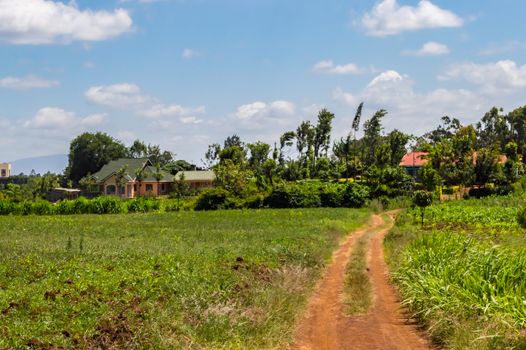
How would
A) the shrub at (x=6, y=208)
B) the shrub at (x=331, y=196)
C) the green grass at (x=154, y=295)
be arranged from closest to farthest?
the green grass at (x=154, y=295) → the shrub at (x=6, y=208) → the shrub at (x=331, y=196)

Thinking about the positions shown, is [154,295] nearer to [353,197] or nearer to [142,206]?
[142,206]

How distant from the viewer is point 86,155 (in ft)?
388

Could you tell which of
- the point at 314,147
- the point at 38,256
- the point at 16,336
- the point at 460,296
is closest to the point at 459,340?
the point at 460,296

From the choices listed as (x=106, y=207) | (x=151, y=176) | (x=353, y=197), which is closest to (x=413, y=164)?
(x=353, y=197)

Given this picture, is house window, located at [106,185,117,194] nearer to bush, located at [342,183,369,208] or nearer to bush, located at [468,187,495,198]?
bush, located at [342,183,369,208]

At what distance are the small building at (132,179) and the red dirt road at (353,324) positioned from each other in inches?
2858

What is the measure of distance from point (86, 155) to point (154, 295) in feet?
358

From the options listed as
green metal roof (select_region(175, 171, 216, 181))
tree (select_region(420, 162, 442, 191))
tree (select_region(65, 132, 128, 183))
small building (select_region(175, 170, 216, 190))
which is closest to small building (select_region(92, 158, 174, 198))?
green metal roof (select_region(175, 171, 216, 181))

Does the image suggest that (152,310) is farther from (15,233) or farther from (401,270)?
(15,233)

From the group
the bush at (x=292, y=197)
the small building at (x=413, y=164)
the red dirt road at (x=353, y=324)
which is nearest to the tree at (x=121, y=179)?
the bush at (x=292, y=197)

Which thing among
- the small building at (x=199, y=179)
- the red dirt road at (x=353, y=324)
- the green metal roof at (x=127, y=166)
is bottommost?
the red dirt road at (x=353, y=324)

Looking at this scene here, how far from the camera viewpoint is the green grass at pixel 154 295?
10867mm

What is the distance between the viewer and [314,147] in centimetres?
9875

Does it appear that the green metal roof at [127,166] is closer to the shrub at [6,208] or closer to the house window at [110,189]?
the house window at [110,189]
